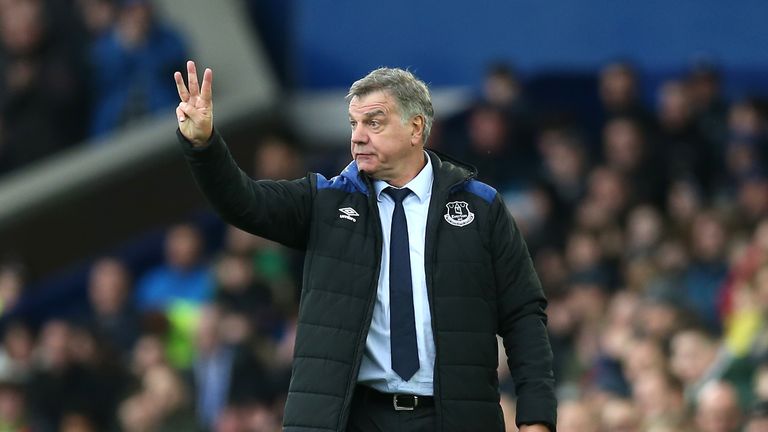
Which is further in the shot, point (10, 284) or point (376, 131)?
point (10, 284)

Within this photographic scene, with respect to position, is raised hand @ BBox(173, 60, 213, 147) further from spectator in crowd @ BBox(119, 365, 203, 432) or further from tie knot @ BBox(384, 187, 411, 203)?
spectator in crowd @ BBox(119, 365, 203, 432)

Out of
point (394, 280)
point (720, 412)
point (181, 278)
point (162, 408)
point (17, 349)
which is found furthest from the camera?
point (181, 278)

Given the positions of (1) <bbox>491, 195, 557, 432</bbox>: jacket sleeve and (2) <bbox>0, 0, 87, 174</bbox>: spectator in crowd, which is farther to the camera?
(2) <bbox>0, 0, 87, 174</bbox>: spectator in crowd

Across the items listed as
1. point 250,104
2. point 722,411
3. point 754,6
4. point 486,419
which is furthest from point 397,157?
point 250,104

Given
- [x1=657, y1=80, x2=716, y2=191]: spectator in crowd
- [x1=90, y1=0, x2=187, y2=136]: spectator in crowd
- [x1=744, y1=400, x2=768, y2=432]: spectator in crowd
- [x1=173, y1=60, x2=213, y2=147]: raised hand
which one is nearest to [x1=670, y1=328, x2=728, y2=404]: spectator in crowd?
[x1=744, y1=400, x2=768, y2=432]: spectator in crowd

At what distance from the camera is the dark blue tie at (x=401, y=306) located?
4805 mm

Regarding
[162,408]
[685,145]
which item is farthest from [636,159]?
[162,408]

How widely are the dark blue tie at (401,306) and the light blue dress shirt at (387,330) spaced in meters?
0.01

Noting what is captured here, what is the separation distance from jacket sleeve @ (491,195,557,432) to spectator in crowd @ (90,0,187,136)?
27.7 ft

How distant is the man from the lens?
4758 mm

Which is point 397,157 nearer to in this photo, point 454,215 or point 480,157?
point 454,215

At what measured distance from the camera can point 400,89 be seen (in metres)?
4.95

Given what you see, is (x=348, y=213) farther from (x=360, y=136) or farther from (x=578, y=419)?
(x=578, y=419)

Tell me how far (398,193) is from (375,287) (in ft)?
1.02
